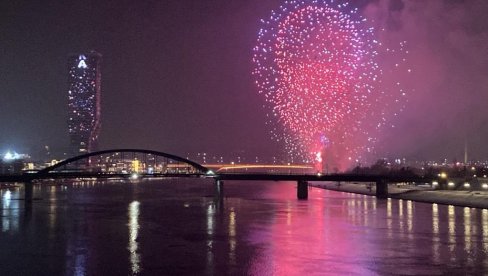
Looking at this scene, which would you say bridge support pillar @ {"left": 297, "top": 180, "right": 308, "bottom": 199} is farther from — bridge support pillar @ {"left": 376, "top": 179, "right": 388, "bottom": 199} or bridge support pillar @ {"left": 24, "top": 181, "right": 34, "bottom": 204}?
bridge support pillar @ {"left": 24, "top": 181, "right": 34, "bottom": 204}

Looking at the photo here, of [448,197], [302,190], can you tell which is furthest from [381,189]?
[448,197]

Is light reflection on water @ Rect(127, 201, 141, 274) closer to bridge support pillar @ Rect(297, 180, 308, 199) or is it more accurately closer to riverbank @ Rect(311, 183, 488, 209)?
bridge support pillar @ Rect(297, 180, 308, 199)

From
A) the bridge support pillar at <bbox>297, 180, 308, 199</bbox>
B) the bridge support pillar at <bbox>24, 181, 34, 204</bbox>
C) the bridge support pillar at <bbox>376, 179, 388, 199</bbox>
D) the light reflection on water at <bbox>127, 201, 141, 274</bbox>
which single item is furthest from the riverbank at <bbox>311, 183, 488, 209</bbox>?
the bridge support pillar at <bbox>24, 181, 34, 204</bbox>

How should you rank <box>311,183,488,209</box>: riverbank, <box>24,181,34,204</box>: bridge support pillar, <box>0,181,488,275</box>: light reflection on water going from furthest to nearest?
<box>24,181,34,204</box>: bridge support pillar < <box>311,183,488,209</box>: riverbank < <box>0,181,488,275</box>: light reflection on water

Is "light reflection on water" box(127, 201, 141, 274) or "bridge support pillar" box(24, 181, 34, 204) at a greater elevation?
"bridge support pillar" box(24, 181, 34, 204)

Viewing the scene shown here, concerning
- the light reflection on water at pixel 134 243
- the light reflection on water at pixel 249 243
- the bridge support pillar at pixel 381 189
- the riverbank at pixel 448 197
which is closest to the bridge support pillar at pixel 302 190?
the bridge support pillar at pixel 381 189

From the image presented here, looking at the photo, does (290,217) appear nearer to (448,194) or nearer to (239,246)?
(239,246)

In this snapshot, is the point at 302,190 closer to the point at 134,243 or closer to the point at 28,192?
the point at 28,192

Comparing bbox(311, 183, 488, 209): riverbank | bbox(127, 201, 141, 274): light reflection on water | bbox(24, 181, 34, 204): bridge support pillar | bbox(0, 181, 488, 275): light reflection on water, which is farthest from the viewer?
bbox(24, 181, 34, 204): bridge support pillar

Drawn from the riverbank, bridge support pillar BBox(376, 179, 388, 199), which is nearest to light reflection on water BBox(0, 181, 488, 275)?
the riverbank

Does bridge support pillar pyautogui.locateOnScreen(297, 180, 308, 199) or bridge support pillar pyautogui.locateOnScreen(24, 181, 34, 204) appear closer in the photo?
bridge support pillar pyautogui.locateOnScreen(24, 181, 34, 204)

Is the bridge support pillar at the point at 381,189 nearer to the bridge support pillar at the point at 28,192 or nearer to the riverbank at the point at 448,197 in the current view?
the riverbank at the point at 448,197

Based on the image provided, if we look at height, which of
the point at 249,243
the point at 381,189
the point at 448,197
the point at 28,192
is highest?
the point at 28,192
